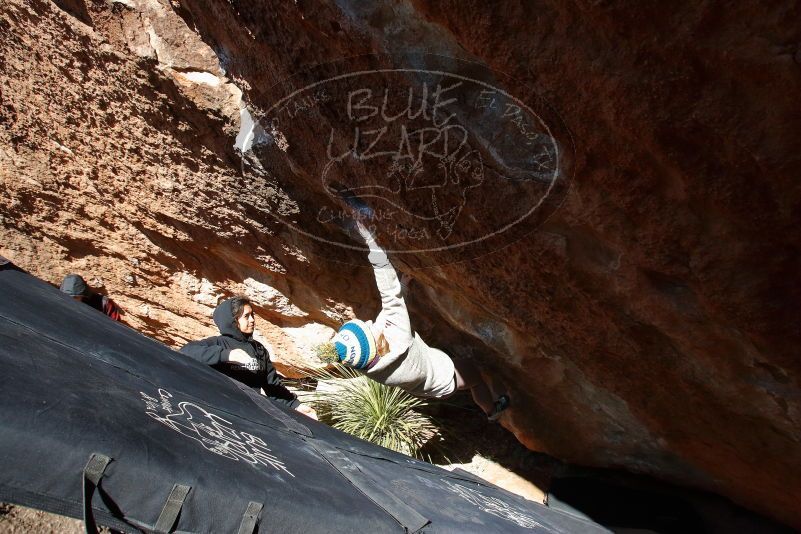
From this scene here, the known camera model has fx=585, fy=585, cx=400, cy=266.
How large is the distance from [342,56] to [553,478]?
3.45 meters

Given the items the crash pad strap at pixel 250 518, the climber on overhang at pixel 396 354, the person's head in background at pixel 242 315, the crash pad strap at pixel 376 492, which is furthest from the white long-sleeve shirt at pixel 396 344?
the crash pad strap at pixel 250 518

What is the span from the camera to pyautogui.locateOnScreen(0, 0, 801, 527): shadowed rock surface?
1.66m

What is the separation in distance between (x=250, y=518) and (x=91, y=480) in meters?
0.38

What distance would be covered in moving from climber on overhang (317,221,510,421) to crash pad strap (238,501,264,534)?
1683mm

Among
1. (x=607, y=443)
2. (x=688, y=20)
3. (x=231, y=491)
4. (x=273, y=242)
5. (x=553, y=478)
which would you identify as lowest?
(x=231, y=491)

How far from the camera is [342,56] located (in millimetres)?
2117

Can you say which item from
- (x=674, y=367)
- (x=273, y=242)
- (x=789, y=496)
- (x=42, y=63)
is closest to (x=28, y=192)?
(x=42, y=63)

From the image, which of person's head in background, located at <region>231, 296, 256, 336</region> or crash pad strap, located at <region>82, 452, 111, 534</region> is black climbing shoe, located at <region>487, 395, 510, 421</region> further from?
crash pad strap, located at <region>82, 452, 111, 534</region>

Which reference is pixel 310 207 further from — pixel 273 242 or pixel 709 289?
pixel 709 289

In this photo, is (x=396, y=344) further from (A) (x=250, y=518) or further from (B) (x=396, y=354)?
(A) (x=250, y=518)

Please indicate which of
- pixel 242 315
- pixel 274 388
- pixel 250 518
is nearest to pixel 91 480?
pixel 250 518

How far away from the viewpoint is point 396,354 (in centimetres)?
339

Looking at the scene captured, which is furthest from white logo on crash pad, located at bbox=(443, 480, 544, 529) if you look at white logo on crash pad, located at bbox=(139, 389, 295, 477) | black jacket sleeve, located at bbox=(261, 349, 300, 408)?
black jacket sleeve, located at bbox=(261, 349, 300, 408)

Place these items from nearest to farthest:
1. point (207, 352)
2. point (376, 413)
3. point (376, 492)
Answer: point (376, 492)
point (207, 352)
point (376, 413)
